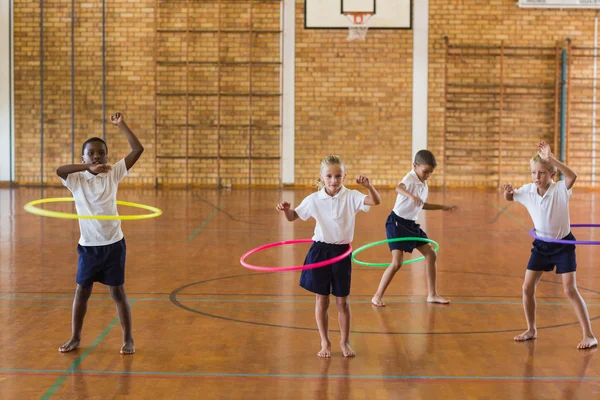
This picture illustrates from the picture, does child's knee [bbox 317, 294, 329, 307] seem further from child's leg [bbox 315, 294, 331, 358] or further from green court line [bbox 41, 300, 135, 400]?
green court line [bbox 41, 300, 135, 400]

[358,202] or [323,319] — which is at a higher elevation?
[358,202]

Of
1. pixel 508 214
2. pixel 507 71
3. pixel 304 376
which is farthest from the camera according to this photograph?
pixel 507 71

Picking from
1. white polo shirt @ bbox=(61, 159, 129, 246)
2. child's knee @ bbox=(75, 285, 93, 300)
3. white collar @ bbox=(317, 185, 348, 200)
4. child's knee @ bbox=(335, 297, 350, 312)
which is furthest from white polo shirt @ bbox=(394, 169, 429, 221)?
child's knee @ bbox=(75, 285, 93, 300)

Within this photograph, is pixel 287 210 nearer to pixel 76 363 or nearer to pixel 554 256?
pixel 76 363

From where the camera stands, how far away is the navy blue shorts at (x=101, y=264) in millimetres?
5051

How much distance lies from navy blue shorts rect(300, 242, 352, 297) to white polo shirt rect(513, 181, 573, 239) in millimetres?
1294

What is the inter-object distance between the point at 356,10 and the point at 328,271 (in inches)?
551

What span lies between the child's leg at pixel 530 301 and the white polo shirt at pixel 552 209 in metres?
0.31

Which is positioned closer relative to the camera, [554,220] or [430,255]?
[554,220]

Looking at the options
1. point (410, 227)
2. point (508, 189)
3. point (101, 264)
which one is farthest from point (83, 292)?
point (508, 189)

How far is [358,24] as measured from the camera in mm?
18375

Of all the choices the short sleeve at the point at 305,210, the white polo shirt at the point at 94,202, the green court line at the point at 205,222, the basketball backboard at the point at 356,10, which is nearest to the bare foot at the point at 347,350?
the short sleeve at the point at 305,210

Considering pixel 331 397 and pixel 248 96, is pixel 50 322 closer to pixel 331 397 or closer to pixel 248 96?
pixel 331 397

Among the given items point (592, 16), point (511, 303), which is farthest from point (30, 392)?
point (592, 16)
